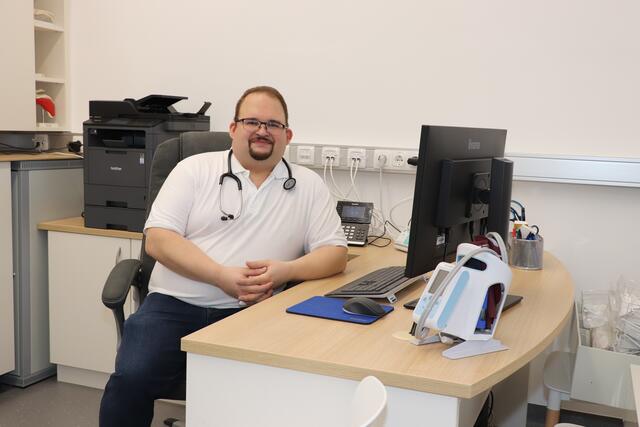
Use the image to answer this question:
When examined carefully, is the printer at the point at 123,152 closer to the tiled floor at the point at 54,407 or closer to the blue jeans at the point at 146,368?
the tiled floor at the point at 54,407

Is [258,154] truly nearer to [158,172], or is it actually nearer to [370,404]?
[158,172]

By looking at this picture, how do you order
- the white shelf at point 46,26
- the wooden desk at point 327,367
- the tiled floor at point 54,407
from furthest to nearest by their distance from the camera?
the white shelf at point 46,26, the tiled floor at point 54,407, the wooden desk at point 327,367

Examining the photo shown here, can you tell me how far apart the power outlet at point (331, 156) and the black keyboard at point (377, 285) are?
93 centimetres

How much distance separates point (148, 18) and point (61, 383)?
1770 millimetres

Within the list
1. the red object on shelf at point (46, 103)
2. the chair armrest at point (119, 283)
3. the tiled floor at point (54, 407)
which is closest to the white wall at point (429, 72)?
the red object on shelf at point (46, 103)

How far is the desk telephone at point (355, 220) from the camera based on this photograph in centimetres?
264

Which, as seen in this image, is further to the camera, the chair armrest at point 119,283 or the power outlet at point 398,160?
the power outlet at point 398,160

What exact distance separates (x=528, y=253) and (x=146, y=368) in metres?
1.27

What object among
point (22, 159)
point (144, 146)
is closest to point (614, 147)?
point (144, 146)

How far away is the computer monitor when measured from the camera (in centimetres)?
152

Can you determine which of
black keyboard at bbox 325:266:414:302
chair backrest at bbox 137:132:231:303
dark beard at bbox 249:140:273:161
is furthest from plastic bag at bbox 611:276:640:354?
chair backrest at bbox 137:132:231:303

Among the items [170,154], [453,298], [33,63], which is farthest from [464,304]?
[33,63]

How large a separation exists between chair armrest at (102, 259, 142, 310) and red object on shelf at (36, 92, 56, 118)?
4.86 ft

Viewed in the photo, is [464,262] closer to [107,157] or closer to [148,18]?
[107,157]
